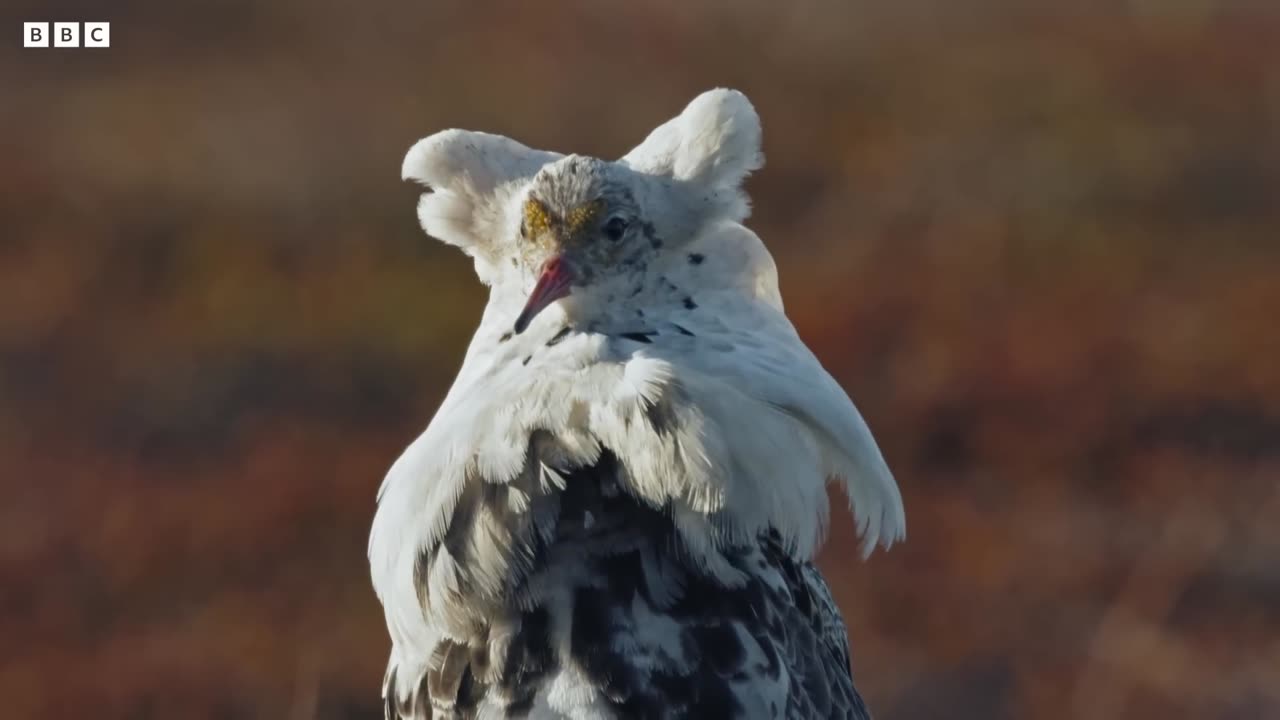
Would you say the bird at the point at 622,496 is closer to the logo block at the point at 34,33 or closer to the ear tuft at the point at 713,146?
the ear tuft at the point at 713,146

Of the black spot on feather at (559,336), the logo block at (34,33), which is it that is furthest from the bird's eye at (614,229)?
the logo block at (34,33)

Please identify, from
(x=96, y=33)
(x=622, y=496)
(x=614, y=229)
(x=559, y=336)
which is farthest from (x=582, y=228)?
(x=96, y=33)

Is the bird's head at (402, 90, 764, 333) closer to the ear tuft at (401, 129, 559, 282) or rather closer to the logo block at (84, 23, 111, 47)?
the ear tuft at (401, 129, 559, 282)

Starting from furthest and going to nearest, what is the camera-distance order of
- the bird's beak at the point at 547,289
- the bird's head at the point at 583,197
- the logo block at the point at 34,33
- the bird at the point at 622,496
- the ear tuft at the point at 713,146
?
the logo block at the point at 34,33, the ear tuft at the point at 713,146, the bird's head at the point at 583,197, the bird's beak at the point at 547,289, the bird at the point at 622,496

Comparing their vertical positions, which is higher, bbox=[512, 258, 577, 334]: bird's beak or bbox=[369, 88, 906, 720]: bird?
bbox=[512, 258, 577, 334]: bird's beak

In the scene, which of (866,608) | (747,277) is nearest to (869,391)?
(866,608)

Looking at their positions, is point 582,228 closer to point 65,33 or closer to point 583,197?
point 583,197

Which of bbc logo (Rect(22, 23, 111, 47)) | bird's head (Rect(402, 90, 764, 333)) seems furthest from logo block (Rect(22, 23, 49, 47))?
bird's head (Rect(402, 90, 764, 333))
